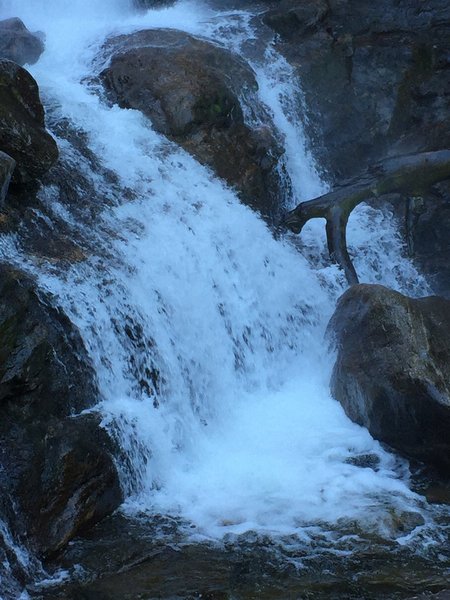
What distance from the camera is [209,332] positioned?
8562mm

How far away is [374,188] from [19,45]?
6.61m

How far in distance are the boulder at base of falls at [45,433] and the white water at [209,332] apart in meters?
0.29

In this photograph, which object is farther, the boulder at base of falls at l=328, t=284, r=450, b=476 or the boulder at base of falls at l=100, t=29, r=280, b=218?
the boulder at base of falls at l=100, t=29, r=280, b=218

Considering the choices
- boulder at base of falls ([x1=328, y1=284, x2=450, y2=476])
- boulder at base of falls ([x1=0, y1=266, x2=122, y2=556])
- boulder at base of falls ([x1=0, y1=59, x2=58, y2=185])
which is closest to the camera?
boulder at base of falls ([x1=0, y1=266, x2=122, y2=556])

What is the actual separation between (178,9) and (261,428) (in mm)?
10604

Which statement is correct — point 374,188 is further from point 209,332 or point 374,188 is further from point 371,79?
point 371,79

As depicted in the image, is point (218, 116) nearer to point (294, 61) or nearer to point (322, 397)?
point (294, 61)

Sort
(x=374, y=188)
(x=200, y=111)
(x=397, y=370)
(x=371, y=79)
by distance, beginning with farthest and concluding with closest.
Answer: (x=371, y=79) < (x=200, y=111) < (x=374, y=188) < (x=397, y=370)

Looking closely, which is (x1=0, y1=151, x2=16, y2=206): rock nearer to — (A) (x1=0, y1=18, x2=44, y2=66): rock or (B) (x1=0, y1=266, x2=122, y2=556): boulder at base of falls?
(B) (x1=0, y1=266, x2=122, y2=556): boulder at base of falls

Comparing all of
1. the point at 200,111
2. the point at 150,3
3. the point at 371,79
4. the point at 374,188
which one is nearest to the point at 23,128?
the point at 200,111

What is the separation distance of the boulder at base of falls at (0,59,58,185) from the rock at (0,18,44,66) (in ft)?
15.6

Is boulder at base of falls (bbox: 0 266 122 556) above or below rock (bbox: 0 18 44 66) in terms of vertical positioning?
below

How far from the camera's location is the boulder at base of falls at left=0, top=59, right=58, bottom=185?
25.7 feet

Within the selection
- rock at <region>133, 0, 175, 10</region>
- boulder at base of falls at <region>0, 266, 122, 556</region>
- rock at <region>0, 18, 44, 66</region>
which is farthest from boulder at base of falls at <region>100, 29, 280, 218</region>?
boulder at base of falls at <region>0, 266, 122, 556</region>
